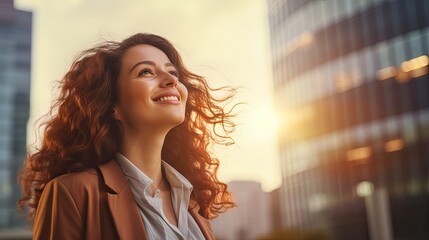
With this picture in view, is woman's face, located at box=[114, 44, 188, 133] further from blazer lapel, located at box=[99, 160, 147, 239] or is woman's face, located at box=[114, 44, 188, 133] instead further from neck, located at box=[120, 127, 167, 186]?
blazer lapel, located at box=[99, 160, 147, 239]

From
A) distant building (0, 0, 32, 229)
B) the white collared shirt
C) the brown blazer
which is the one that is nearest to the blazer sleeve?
the brown blazer

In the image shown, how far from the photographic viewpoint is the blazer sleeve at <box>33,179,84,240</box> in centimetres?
186

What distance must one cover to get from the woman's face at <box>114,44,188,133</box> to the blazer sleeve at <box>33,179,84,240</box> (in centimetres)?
35

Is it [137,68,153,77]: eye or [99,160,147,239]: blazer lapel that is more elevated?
[137,68,153,77]: eye

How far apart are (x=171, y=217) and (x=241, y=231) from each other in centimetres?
8498

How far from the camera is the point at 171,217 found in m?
2.16

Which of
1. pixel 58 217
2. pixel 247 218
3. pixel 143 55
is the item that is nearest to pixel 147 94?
pixel 143 55

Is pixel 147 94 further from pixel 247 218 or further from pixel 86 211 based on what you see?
pixel 247 218

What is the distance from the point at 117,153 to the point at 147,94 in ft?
0.81

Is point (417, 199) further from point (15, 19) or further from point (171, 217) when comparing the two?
point (15, 19)

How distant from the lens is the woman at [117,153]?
1.92m

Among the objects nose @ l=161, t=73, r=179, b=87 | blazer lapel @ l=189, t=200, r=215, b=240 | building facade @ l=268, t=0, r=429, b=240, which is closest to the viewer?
nose @ l=161, t=73, r=179, b=87

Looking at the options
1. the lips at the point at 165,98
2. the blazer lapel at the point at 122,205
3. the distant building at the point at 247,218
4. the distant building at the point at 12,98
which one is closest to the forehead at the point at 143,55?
the lips at the point at 165,98

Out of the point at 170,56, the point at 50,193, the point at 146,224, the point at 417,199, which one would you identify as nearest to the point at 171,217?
the point at 146,224
